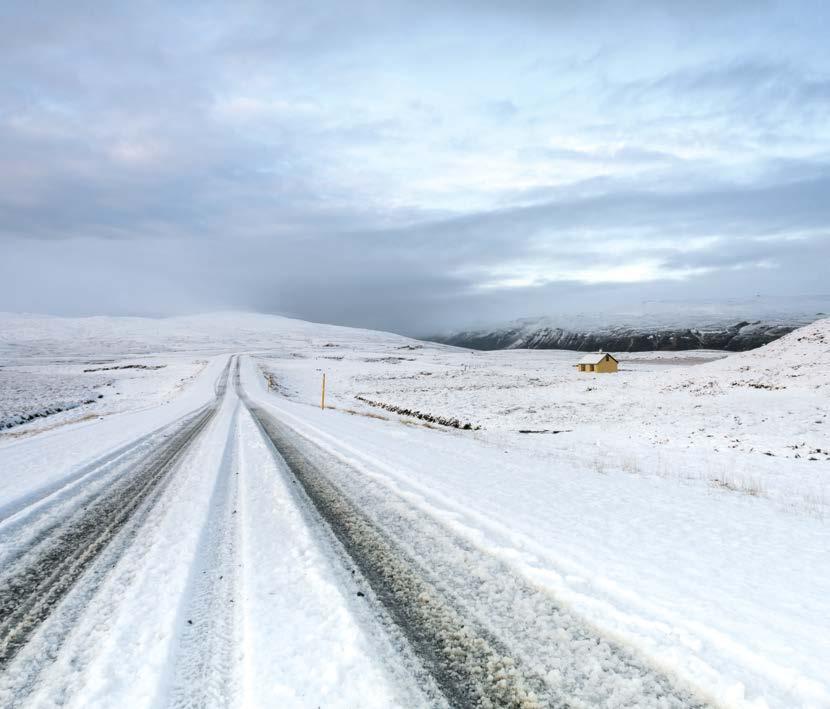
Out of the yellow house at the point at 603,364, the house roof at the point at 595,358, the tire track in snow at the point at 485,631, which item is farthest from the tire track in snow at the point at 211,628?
the house roof at the point at 595,358

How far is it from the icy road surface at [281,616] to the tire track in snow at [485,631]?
0.01 meters

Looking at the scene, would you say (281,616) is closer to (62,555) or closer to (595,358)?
(62,555)

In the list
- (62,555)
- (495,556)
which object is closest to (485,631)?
(495,556)

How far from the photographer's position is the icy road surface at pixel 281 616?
294 cm

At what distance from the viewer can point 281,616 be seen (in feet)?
12.4

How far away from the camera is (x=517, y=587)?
4.38 metres

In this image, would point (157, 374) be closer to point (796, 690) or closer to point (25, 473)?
point (25, 473)

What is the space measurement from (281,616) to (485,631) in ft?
5.34

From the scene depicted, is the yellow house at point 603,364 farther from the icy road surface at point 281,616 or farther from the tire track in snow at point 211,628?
the tire track in snow at point 211,628

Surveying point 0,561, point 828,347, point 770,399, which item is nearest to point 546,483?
point 0,561

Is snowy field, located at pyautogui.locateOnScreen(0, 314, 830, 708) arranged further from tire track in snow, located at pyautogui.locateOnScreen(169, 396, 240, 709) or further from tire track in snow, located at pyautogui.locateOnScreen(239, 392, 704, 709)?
tire track in snow, located at pyautogui.locateOnScreen(239, 392, 704, 709)

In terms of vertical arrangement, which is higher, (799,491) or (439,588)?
(439,588)

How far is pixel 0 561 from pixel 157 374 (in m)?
64.9

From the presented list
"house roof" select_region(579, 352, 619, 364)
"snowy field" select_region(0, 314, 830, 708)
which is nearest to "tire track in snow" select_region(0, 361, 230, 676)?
"snowy field" select_region(0, 314, 830, 708)
